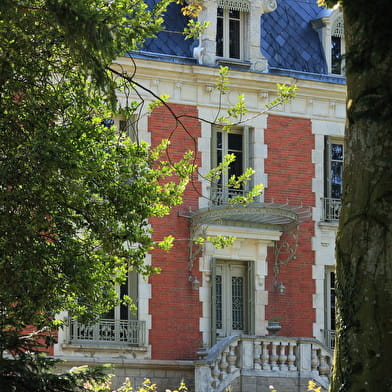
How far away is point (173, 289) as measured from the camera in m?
26.2

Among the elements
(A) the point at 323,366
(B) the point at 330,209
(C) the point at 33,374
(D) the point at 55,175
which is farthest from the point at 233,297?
(C) the point at 33,374

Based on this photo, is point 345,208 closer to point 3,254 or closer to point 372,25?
point 372,25

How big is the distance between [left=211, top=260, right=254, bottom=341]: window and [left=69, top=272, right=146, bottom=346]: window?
6.08ft

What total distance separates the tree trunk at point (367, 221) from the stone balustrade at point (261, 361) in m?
13.5

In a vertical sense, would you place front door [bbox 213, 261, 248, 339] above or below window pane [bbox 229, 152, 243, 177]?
below

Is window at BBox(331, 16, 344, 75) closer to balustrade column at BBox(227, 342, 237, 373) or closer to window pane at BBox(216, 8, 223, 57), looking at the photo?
window pane at BBox(216, 8, 223, 57)

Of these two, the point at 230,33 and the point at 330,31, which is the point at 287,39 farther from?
the point at 230,33

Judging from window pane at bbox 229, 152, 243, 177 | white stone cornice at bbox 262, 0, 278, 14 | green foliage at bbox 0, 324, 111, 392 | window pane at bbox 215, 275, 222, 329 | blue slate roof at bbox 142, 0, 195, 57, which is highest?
white stone cornice at bbox 262, 0, 278, 14

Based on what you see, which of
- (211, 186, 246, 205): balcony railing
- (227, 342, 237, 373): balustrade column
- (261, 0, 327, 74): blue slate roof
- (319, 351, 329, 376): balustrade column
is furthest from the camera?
(261, 0, 327, 74): blue slate roof

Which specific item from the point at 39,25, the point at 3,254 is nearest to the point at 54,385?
the point at 3,254

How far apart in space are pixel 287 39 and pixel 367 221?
1790 centimetres

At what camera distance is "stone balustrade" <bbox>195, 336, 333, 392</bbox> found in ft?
81.0

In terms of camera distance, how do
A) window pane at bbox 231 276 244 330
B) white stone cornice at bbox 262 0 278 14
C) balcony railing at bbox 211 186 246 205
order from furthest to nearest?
white stone cornice at bbox 262 0 278 14
window pane at bbox 231 276 244 330
balcony railing at bbox 211 186 246 205

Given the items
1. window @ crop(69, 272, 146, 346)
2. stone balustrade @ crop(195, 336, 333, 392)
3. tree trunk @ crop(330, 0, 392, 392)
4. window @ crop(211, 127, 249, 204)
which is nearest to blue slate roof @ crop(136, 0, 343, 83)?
window @ crop(211, 127, 249, 204)
